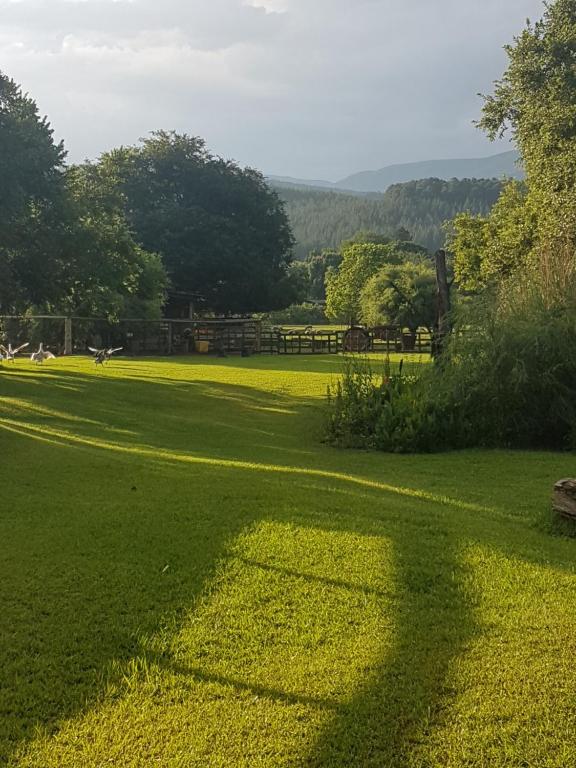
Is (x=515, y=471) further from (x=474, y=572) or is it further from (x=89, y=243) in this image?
(x=89, y=243)

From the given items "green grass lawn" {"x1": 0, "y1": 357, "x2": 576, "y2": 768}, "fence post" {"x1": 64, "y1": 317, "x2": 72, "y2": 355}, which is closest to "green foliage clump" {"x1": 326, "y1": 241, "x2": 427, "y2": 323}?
"fence post" {"x1": 64, "y1": 317, "x2": 72, "y2": 355}

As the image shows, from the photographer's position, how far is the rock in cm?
549

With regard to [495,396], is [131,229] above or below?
above

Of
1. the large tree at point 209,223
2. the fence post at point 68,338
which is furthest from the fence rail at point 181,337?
the large tree at point 209,223

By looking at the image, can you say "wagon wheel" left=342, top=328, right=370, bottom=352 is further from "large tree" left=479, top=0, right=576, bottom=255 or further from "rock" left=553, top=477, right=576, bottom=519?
"rock" left=553, top=477, right=576, bottom=519

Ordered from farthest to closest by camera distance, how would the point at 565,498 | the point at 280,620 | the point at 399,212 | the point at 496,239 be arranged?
the point at 399,212 < the point at 496,239 < the point at 565,498 < the point at 280,620

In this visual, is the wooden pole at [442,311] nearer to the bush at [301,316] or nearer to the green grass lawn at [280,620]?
the green grass lawn at [280,620]

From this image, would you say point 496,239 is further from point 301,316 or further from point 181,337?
point 301,316

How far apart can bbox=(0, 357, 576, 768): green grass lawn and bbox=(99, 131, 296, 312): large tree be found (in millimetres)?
41038

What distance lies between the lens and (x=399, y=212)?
152375 millimetres

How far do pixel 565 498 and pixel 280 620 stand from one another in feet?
9.86

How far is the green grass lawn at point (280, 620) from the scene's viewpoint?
8.47ft

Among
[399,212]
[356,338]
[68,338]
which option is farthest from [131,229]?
[399,212]

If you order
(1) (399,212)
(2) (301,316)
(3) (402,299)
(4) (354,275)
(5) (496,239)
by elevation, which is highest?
(1) (399,212)
